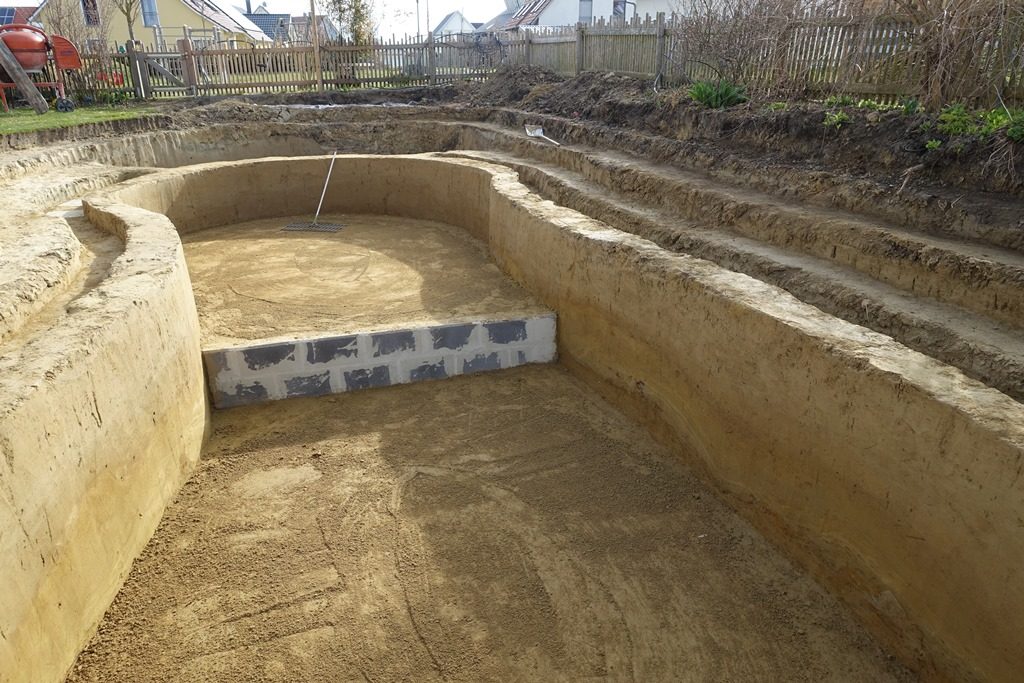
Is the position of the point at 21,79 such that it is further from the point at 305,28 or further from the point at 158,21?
the point at 305,28

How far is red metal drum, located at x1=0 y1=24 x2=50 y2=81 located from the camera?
13125 mm

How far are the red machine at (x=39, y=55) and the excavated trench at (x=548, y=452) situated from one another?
867 cm

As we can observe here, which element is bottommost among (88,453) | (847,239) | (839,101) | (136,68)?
(88,453)

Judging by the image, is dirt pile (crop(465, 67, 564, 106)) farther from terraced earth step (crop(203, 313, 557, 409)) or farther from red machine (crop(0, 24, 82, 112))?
terraced earth step (crop(203, 313, 557, 409))

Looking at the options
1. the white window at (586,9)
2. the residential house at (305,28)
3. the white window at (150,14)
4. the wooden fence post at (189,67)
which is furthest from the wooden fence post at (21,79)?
the white window at (586,9)

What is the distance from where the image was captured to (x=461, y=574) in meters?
3.60

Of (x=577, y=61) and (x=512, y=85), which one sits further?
(x=512, y=85)

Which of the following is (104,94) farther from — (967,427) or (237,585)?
(967,427)

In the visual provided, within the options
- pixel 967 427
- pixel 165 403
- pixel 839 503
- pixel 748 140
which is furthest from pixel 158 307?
pixel 748 140

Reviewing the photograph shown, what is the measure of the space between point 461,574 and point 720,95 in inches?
298

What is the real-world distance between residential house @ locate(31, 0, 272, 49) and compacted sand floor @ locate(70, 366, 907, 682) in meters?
25.1

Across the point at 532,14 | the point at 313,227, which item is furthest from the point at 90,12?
the point at 313,227

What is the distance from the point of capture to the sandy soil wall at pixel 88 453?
2.68 meters

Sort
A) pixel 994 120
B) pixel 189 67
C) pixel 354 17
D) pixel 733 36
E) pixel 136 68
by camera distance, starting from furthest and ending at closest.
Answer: pixel 354 17
pixel 189 67
pixel 136 68
pixel 733 36
pixel 994 120
